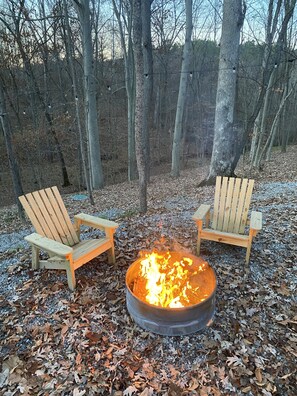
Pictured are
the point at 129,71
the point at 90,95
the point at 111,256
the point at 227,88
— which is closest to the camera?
the point at 111,256

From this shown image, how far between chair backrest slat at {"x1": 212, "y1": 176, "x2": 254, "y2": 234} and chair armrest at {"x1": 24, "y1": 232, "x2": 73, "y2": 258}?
7.08 ft

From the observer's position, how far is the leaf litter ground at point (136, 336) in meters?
1.87

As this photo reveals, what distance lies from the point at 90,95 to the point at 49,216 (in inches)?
296

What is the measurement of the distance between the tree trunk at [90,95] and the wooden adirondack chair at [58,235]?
484cm

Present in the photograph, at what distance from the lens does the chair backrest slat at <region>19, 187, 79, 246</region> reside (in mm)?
3045

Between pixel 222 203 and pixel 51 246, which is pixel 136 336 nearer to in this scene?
pixel 51 246

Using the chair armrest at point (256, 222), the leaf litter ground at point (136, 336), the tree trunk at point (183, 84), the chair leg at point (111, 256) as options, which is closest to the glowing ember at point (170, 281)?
the leaf litter ground at point (136, 336)

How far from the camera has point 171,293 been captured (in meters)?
2.38

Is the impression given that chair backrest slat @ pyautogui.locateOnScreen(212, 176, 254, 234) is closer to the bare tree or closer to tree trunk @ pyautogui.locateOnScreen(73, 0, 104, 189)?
tree trunk @ pyautogui.locateOnScreen(73, 0, 104, 189)

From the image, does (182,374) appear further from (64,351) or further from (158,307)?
(64,351)

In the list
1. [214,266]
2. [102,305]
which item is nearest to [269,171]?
[214,266]

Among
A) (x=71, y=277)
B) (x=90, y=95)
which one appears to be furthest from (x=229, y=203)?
(x=90, y=95)

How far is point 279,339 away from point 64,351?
74.6 inches

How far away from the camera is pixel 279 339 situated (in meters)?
2.21
